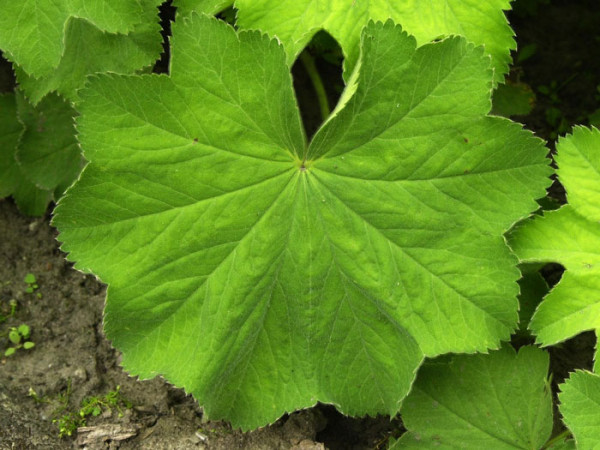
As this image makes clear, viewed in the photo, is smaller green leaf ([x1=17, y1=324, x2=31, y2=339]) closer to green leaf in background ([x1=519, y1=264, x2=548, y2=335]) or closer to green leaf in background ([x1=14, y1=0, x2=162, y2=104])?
green leaf in background ([x1=14, y1=0, x2=162, y2=104])

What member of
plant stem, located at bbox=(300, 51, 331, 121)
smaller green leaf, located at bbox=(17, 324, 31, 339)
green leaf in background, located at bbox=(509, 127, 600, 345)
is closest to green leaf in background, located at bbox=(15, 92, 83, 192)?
smaller green leaf, located at bbox=(17, 324, 31, 339)

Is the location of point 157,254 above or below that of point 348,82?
below

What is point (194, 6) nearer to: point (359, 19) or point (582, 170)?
point (359, 19)

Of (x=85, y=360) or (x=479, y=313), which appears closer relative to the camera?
(x=479, y=313)

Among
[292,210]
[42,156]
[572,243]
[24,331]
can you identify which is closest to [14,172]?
[42,156]

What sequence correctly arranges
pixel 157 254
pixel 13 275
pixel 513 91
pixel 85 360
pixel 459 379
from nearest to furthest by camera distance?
pixel 157 254 → pixel 459 379 → pixel 85 360 → pixel 13 275 → pixel 513 91

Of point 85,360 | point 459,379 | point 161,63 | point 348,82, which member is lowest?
point 85,360

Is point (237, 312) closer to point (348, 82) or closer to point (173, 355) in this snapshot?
point (173, 355)

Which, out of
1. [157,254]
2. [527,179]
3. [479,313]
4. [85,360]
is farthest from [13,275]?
[527,179]
